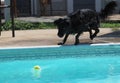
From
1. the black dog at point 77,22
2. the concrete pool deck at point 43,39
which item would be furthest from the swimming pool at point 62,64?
the concrete pool deck at point 43,39

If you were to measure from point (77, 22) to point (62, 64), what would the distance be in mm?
1587

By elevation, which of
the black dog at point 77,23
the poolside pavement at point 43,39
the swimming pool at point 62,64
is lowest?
the swimming pool at point 62,64

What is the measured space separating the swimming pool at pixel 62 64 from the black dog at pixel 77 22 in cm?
53

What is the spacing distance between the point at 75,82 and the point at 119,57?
2.61m

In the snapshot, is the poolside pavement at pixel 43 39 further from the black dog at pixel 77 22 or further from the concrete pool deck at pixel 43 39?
the black dog at pixel 77 22

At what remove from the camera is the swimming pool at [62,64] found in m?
7.68

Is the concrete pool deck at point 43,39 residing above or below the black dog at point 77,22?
below

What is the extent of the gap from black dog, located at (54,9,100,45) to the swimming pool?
531mm

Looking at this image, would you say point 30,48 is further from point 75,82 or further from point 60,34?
point 75,82

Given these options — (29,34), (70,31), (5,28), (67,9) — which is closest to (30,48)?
(70,31)

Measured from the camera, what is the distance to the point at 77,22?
33.5ft

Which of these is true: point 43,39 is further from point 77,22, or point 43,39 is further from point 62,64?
point 62,64

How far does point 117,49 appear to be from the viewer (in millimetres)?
9859

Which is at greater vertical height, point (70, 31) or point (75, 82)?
point (70, 31)
